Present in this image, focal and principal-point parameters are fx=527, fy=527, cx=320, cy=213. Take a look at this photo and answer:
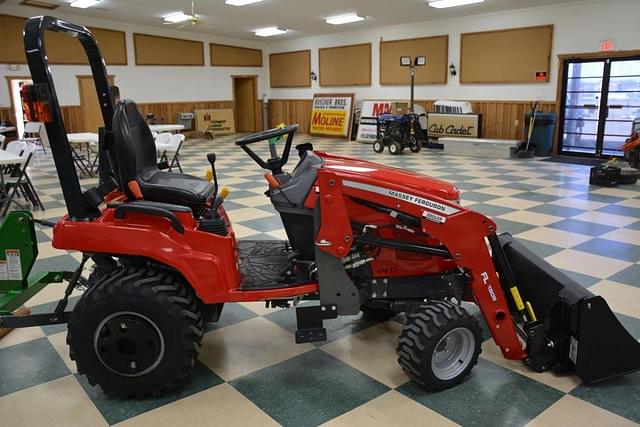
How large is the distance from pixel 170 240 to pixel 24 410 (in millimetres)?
914

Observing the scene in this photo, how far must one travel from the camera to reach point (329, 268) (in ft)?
7.54

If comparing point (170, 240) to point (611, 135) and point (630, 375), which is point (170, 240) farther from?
point (611, 135)

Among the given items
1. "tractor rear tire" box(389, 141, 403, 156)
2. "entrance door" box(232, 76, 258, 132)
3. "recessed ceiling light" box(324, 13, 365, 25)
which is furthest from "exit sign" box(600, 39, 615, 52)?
"entrance door" box(232, 76, 258, 132)

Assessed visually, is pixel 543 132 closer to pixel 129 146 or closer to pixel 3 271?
pixel 129 146

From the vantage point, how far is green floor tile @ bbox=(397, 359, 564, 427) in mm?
2076

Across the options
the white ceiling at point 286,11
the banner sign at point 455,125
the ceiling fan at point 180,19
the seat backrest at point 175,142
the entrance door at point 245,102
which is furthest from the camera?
the entrance door at point 245,102

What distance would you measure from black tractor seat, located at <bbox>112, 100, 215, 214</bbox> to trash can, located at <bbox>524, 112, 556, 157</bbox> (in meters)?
9.72


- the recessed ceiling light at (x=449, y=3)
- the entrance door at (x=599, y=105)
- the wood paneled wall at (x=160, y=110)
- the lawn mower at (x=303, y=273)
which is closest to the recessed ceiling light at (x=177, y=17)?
the wood paneled wall at (x=160, y=110)

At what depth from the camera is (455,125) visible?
40.8 ft

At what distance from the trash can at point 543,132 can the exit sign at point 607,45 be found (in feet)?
4.92

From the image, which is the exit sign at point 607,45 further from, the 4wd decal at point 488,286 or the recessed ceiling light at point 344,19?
the 4wd decal at point 488,286

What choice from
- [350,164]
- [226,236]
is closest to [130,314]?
[226,236]

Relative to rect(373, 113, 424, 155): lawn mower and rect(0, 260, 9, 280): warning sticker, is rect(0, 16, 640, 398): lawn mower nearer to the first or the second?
rect(0, 260, 9, 280): warning sticker

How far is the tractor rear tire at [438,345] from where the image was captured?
7.13ft
